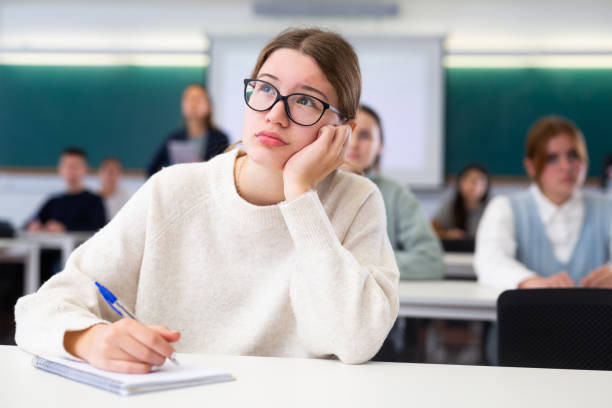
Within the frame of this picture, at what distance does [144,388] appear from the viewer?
0.88m

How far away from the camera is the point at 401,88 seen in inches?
268

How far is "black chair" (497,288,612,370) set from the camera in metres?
1.38

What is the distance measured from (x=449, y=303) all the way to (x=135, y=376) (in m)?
1.33

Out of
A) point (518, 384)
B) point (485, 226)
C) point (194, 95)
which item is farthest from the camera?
point (194, 95)

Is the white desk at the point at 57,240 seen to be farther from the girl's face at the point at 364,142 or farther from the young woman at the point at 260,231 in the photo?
the young woman at the point at 260,231

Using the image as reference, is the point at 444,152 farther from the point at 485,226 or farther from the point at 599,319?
the point at 599,319

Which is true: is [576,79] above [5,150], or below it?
above

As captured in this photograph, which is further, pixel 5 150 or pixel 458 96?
pixel 5 150

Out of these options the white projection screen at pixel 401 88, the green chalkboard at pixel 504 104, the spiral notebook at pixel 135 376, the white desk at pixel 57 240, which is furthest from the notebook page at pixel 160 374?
the green chalkboard at pixel 504 104

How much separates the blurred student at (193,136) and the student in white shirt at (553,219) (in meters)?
2.16

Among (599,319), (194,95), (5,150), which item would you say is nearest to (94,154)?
(5,150)

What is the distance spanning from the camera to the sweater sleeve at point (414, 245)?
2.52m

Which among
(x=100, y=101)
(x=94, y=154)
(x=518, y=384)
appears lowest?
(x=518, y=384)

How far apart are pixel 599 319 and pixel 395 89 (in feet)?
18.5
